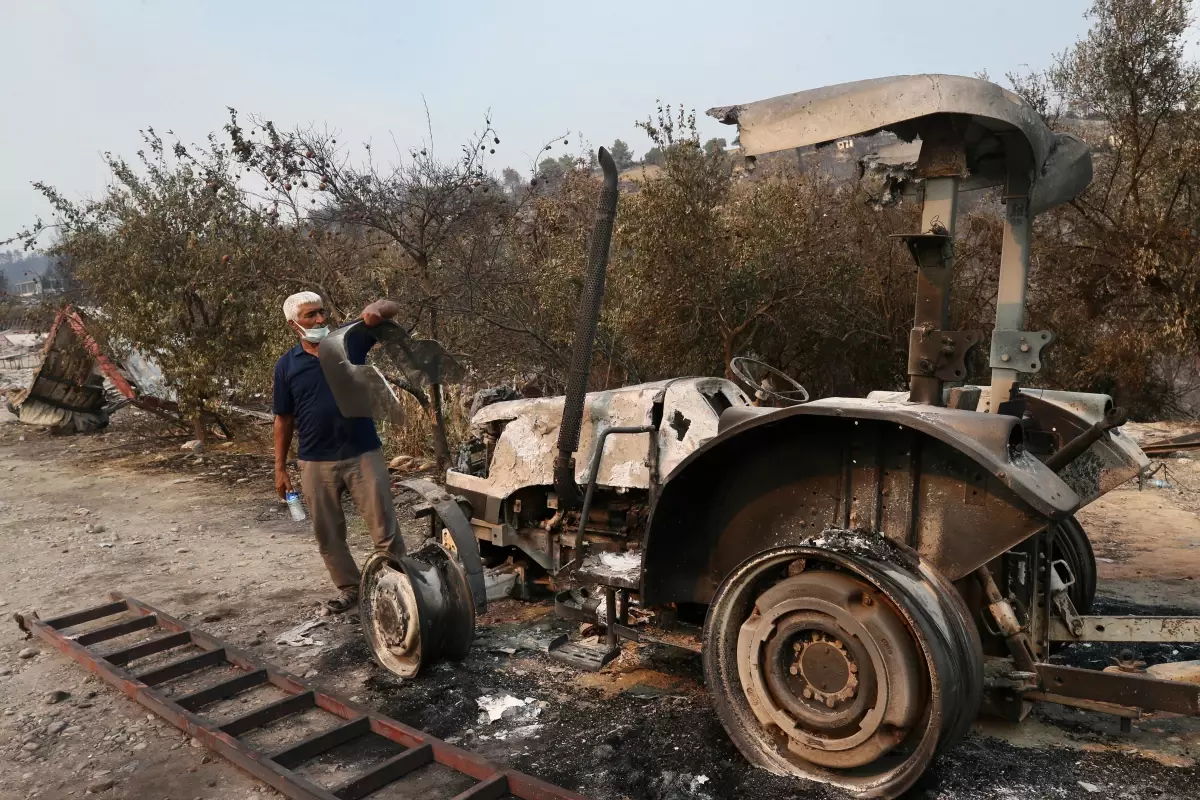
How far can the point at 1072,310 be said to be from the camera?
490 inches

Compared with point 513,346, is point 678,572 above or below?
below

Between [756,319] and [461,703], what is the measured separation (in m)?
7.73

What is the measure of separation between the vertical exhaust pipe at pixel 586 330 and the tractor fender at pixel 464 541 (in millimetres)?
556

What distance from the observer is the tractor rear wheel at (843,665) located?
279 centimetres

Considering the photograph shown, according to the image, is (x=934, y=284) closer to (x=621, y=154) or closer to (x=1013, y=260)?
(x=1013, y=260)

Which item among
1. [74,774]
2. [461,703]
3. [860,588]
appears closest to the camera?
[860,588]

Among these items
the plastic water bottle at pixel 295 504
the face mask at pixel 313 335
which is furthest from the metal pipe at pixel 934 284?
the plastic water bottle at pixel 295 504

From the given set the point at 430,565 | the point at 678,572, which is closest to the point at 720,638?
the point at 678,572

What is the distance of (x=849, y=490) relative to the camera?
3256 mm

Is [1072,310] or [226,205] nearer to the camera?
[226,205]

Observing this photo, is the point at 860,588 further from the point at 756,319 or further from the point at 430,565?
the point at 756,319

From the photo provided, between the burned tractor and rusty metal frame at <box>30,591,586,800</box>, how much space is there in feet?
1.82

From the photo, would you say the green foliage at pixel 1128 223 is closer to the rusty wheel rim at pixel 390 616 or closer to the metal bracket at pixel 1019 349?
the metal bracket at pixel 1019 349

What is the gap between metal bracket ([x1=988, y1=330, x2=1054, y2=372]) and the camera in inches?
149
